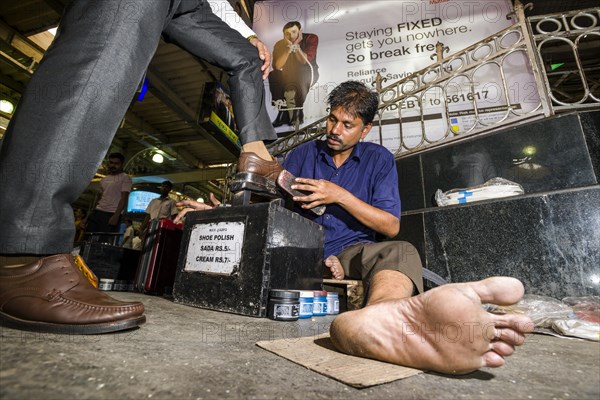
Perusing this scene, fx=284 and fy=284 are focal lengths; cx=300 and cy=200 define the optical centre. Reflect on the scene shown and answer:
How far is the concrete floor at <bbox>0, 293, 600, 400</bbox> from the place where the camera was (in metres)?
0.50

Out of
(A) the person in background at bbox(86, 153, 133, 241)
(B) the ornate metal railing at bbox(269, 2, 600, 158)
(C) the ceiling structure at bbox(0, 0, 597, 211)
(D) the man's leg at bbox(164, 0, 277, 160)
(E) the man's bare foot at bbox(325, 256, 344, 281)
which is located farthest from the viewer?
(C) the ceiling structure at bbox(0, 0, 597, 211)

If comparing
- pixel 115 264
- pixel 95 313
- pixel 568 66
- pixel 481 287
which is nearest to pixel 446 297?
pixel 481 287

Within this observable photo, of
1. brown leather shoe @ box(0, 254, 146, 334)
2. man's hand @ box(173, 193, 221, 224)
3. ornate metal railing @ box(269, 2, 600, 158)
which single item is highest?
ornate metal railing @ box(269, 2, 600, 158)

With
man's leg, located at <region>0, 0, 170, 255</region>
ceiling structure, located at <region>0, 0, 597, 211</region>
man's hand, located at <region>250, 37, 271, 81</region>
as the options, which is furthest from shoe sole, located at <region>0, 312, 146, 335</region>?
ceiling structure, located at <region>0, 0, 597, 211</region>

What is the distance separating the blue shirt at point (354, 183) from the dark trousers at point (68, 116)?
130 cm

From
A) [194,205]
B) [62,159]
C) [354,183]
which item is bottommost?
[62,159]

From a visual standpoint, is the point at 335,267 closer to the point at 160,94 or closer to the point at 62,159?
the point at 62,159

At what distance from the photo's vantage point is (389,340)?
770 millimetres

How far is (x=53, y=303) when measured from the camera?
77 centimetres

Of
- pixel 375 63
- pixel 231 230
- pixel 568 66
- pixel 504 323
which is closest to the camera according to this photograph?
pixel 504 323

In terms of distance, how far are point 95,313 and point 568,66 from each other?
8.32 m

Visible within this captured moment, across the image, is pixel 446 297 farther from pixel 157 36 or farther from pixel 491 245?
pixel 491 245

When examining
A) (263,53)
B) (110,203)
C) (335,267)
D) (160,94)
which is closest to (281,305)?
(335,267)

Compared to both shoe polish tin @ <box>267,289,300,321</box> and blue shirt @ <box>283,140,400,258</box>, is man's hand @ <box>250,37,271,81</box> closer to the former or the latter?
blue shirt @ <box>283,140,400,258</box>
